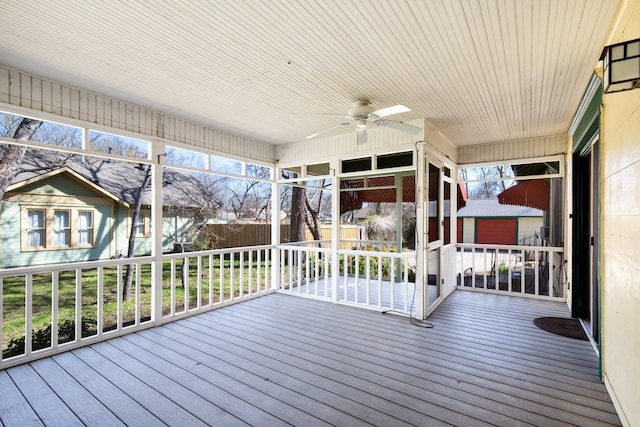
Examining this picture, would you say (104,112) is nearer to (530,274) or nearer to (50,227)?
(50,227)

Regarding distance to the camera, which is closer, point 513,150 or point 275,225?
point 513,150

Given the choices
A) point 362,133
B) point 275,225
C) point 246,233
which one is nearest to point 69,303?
point 246,233

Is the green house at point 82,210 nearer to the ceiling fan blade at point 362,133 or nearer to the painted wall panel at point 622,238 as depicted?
the ceiling fan blade at point 362,133

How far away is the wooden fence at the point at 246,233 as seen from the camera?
8.53 meters

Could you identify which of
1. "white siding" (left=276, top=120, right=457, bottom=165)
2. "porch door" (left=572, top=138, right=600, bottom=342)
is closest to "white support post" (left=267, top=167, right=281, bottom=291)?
"white siding" (left=276, top=120, right=457, bottom=165)

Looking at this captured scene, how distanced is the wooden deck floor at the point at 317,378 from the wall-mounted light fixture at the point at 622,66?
2170 millimetres

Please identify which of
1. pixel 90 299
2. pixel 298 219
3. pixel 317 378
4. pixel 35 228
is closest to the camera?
pixel 317 378

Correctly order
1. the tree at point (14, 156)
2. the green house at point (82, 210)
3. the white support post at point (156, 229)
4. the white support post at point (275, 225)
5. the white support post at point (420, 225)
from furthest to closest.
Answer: the white support post at point (275, 225)
the green house at point (82, 210)
the tree at point (14, 156)
the white support post at point (420, 225)
the white support post at point (156, 229)

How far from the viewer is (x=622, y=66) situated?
5.20 feet

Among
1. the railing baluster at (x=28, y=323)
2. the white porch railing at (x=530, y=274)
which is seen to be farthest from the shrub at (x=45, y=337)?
the white porch railing at (x=530, y=274)

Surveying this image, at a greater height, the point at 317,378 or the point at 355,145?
the point at 355,145

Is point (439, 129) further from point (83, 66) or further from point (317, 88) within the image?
point (83, 66)

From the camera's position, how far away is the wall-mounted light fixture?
5.05 feet

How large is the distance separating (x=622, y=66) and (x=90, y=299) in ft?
29.7
